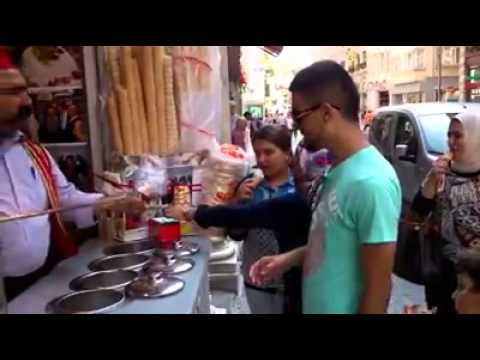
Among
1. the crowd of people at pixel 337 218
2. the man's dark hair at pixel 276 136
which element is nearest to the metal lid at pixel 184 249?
the crowd of people at pixel 337 218

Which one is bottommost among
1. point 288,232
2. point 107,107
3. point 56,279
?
point 56,279

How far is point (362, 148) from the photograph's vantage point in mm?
1315

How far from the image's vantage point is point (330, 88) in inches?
52.0

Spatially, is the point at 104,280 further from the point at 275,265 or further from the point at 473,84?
the point at 473,84

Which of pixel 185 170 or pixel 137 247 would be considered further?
pixel 185 170

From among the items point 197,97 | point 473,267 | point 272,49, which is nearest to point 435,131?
point 272,49

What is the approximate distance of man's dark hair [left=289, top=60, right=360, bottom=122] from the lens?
4.33 feet

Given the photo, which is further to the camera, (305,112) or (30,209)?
(30,209)

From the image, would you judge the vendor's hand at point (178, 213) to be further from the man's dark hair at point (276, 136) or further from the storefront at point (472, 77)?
the storefront at point (472, 77)

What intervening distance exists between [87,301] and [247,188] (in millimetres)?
826
